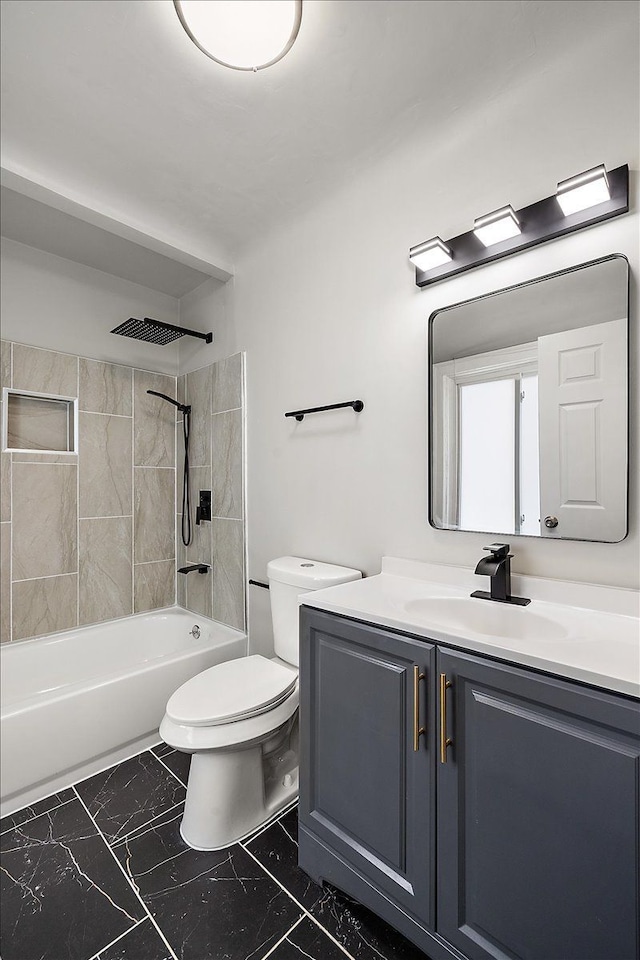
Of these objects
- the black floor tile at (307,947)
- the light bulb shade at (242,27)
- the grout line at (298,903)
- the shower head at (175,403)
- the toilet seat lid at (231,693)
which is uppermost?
the light bulb shade at (242,27)

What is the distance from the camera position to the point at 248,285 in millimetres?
2498

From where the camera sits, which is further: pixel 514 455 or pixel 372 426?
pixel 372 426

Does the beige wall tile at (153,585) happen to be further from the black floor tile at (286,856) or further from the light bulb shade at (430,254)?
the light bulb shade at (430,254)

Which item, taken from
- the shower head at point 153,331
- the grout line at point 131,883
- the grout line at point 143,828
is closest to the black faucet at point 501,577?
the grout line at point 131,883

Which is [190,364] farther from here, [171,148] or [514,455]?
[514,455]

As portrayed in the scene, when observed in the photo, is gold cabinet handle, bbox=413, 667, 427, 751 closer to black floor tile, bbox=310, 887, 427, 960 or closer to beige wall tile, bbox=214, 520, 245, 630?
black floor tile, bbox=310, 887, 427, 960

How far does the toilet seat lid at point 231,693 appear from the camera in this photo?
1.58 m

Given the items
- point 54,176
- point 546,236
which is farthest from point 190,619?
point 546,236

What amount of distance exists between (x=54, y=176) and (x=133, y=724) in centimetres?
235

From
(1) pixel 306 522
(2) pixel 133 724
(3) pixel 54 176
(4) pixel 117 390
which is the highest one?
(3) pixel 54 176

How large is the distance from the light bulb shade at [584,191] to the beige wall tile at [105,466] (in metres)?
2.45

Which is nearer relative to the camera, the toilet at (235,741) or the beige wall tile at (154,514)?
the toilet at (235,741)

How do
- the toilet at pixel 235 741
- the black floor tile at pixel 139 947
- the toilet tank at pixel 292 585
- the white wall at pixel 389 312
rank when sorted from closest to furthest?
the black floor tile at pixel 139 947 → the white wall at pixel 389 312 → the toilet at pixel 235 741 → the toilet tank at pixel 292 585

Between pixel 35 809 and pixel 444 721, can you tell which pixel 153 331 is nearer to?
pixel 35 809
